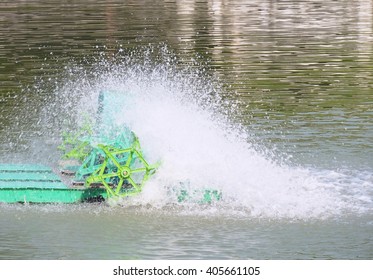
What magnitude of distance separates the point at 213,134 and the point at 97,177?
374 cm

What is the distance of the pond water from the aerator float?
0.74 ft

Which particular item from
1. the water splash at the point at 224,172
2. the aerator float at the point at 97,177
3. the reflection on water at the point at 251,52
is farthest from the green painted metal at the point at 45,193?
the reflection on water at the point at 251,52

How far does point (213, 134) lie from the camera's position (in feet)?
65.6

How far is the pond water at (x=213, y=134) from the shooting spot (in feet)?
50.9

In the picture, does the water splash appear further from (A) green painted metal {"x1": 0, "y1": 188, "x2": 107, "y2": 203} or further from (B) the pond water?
(A) green painted metal {"x1": 0, "y1": 188, "x2": 107, "y2": 203}

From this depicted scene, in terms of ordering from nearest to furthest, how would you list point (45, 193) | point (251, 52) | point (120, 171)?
point (120, 171), point (45, 193), point (251, 52)

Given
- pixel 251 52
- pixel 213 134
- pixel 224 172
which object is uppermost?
pixel 213 134

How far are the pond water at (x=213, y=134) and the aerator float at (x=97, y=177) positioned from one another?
226 millimetres

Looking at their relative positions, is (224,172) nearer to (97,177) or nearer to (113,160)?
(113,160)

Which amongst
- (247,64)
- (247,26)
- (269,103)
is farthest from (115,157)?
(247,26)

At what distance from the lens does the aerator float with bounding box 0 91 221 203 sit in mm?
17047

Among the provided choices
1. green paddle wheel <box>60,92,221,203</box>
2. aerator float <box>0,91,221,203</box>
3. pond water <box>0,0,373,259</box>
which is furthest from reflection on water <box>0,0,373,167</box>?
aerator float <box>0,91,221,203</box>

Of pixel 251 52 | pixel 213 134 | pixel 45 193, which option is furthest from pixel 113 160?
pixel 251 52

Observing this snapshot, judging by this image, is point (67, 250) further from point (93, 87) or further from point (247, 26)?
point (247, 26)
